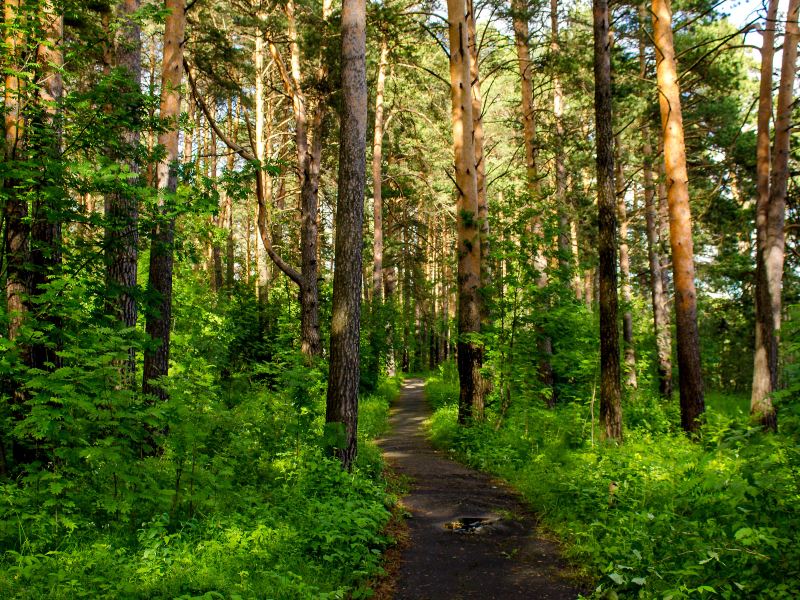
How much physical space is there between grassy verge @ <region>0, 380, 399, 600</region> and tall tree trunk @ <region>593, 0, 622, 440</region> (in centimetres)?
400

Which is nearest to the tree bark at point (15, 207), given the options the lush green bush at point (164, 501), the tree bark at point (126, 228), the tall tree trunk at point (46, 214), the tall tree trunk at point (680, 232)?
the tall tree trunk at point (46, 214)

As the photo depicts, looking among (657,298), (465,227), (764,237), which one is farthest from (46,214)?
(657,298)

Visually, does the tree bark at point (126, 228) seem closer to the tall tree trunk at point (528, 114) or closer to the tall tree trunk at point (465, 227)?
the tall tree trunk at point (465, 227)

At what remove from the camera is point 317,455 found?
7.30 meters

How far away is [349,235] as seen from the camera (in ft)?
25.5

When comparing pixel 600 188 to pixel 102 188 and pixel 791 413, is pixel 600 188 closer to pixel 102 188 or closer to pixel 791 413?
pixel 791 413

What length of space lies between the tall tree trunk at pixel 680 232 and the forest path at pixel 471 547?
4583 mm

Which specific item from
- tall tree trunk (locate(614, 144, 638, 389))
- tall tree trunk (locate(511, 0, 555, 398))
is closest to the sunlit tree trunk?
tall tree trunk (locate(614, 144, 638, 389))

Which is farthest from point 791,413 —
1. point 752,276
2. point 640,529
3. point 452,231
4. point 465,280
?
→ point 452,231

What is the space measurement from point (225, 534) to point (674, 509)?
433cm

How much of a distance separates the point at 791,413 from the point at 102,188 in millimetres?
6906

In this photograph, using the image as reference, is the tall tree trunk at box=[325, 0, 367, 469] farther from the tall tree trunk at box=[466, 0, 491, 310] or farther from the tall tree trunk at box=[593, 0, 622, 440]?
the tall tree trunk at box=[466, 0, 491, 310]

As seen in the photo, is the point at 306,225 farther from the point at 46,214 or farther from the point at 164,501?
the point at 164,501

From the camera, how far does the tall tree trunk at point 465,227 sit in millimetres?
12117
